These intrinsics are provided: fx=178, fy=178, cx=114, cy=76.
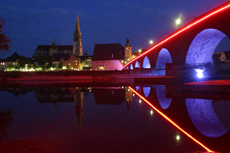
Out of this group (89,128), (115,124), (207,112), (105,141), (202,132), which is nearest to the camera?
(105,141)

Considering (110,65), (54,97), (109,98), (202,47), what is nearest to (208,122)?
(109,98)

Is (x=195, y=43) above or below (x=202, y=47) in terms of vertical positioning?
above

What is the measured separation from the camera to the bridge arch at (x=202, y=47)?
18638 millimetres

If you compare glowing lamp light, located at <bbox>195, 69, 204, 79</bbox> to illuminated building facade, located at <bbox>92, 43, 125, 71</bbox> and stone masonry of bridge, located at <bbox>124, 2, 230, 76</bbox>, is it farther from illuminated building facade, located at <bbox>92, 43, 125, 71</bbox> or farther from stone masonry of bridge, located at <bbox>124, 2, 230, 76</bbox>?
illuminated building facade, located at <bbox>92, 43, 125, 71</bbox>

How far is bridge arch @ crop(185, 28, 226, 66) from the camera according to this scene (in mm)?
18638

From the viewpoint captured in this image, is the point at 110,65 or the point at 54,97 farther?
the point at 110,65

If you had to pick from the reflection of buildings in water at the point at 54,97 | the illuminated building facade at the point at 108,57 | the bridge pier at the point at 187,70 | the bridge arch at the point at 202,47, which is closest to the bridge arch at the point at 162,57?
the bridge arch at the point at 202,47

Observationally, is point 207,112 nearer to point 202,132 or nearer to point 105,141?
point 202,132

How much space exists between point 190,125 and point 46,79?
44.2 metres

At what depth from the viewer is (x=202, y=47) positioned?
2159 cm

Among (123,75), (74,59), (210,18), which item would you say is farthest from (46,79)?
(74,59)

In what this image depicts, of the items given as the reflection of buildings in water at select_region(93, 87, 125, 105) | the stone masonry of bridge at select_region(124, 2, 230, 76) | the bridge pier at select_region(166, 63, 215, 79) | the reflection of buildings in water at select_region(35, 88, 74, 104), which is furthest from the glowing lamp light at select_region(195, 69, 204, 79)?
the reflection of buildings in water at select_region(35, 88, 74, 104)

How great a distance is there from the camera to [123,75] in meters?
44.5

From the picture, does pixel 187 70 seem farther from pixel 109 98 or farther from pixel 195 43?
pixel 109 98
